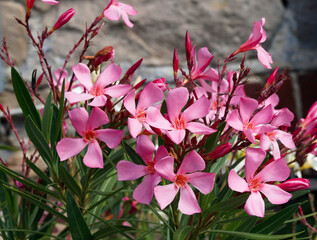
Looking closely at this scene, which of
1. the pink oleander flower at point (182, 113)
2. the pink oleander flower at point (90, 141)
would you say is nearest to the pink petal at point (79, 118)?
the pink oleander flower at point (90, 141)

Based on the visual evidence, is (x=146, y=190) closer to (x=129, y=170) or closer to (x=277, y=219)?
(x=129, y=170)

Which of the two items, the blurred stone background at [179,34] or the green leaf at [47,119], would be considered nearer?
the green leaf at [47,119]

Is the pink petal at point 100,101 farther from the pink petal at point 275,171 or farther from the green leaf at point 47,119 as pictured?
the pink petal at point 275,171

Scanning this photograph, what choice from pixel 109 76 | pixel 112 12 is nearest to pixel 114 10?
pixel 112 12

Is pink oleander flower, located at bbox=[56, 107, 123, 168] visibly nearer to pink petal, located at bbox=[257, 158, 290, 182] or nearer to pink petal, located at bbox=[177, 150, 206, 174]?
pink petal, located at bbox=[177, 150, 206, 174]

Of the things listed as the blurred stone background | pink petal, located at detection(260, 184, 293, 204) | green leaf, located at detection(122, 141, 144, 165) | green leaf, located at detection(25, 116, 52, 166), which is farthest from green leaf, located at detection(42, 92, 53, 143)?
the blurred stone background

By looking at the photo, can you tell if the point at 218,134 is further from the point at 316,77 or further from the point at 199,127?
the point at 316,77
